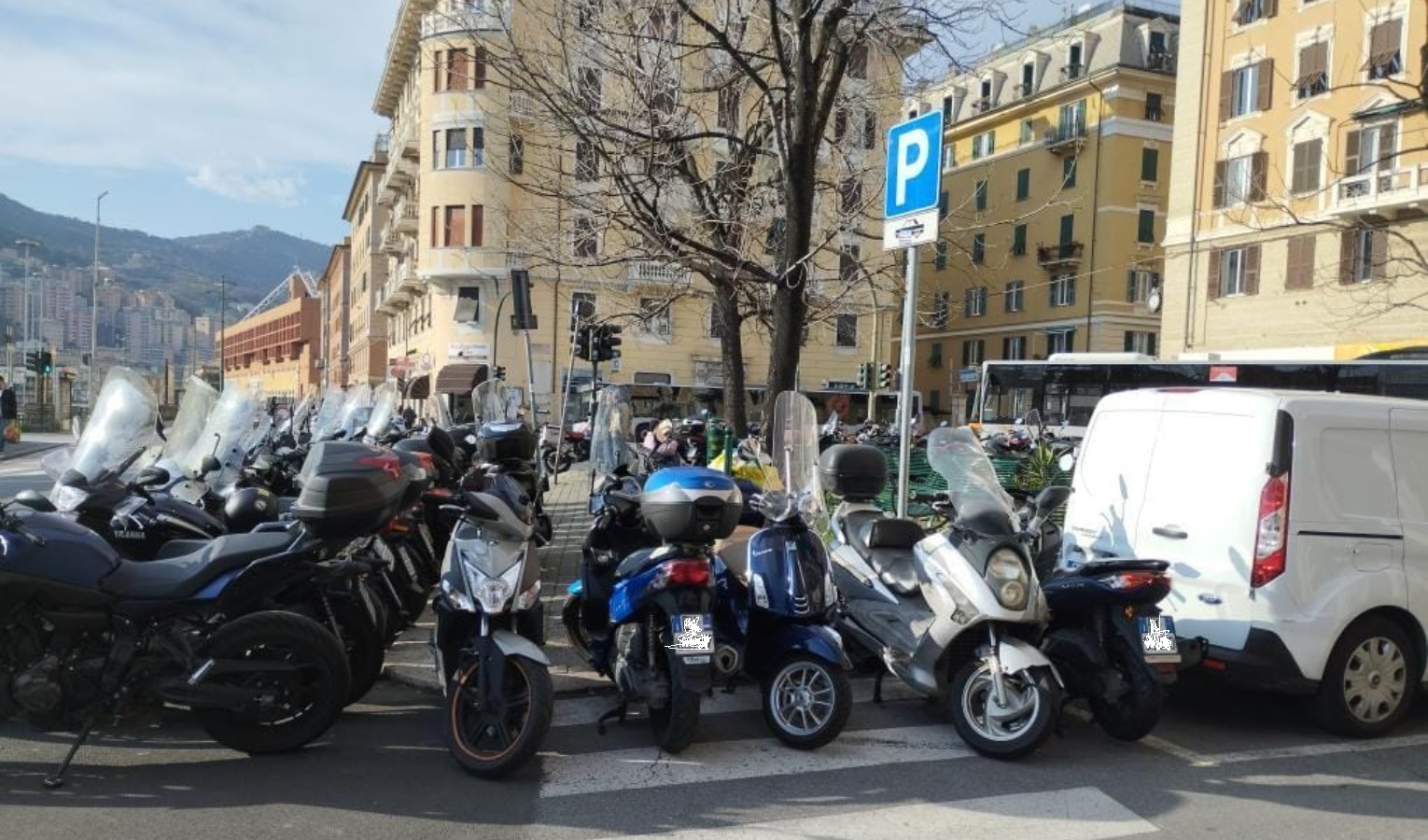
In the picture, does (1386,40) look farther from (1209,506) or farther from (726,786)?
(726,786)

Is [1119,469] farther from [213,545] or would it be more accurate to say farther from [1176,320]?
[1176,320]

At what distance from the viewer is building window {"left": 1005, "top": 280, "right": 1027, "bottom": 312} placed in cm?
5072

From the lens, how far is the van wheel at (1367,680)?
5145 mm

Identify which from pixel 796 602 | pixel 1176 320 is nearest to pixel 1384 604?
pixel 796 602

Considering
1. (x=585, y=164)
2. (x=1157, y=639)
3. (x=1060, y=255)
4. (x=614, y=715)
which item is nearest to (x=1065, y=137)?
(x=1060, y=255)

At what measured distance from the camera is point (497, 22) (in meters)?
9.58

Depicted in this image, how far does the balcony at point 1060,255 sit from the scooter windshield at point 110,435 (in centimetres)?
4683

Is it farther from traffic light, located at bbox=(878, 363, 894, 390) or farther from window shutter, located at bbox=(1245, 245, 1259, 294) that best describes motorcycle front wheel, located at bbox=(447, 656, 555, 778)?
window shutter, located at bbox=(1245, 245, 1259, 294)

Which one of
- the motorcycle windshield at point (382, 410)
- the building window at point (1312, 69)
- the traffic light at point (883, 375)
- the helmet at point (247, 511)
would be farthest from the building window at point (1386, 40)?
the helmet at point (247, 511)

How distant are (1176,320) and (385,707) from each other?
37.1m

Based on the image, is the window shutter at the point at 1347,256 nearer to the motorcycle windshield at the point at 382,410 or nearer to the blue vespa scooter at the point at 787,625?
the motorcycle windshield at the point at 382,410

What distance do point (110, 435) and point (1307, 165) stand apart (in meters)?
35.9

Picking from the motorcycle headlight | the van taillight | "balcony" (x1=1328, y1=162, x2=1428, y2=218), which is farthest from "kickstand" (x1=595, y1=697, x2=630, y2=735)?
"balcony" (x1=1328, y1=162, x2=1428, y2=218)

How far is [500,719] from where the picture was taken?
436cm
